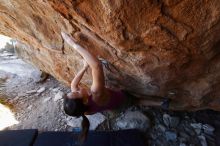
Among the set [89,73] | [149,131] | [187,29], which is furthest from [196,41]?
[149,131]

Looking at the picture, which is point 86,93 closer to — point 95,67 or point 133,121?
point 95,67

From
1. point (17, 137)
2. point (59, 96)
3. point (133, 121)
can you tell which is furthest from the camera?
point (59, 96)

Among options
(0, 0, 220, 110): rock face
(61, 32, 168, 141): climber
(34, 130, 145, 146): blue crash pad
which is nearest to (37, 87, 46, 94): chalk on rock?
(34, 130, 145, 146): blue crash pad

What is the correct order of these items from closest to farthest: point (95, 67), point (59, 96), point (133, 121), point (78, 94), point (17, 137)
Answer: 1. point (95, 67)
2. point (78, 94)
3. point (17, 137)
4. point (133, 121)
5. point (59, 96)

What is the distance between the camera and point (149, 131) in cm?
252

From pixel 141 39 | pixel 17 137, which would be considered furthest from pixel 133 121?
pixel 141 39

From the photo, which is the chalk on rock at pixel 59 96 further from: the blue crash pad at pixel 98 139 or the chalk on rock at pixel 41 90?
the blue crash pad at pixel 98 139

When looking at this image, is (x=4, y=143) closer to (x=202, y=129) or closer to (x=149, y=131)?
(x=149, y=131)

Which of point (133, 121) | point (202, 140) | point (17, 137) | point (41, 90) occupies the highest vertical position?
point (41, 90)

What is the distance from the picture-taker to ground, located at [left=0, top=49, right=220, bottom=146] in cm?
245

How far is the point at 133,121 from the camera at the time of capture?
2592 mm

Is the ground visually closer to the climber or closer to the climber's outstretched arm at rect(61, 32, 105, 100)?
the climber

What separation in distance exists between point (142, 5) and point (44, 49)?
1.40 m

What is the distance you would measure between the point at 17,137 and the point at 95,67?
57.7 inches
